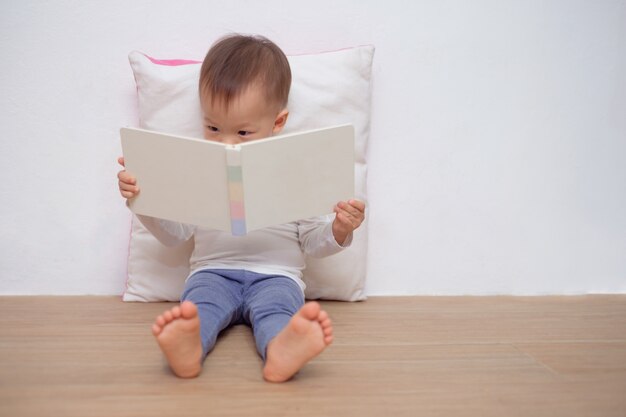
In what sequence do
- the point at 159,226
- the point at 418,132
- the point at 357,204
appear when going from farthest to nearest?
the point at 418,132
the point at 159,226
the point at 357,204

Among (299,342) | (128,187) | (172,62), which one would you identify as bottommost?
(299,342)

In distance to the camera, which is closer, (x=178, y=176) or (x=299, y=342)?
(x=299, y=342)

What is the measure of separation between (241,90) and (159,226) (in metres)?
0.32

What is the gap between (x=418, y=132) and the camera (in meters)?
Answer: 1.51

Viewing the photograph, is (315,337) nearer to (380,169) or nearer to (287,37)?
(380,169)

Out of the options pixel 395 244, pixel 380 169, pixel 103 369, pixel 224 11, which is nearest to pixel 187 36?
pixel 224 11

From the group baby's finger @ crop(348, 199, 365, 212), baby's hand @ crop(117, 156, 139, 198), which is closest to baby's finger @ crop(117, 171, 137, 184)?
baby's hand @ crop(117, 156, 139, 198)

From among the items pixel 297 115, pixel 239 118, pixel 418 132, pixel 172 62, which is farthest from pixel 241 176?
pixel 418 132

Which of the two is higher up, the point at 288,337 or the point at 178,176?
the point at 178,176

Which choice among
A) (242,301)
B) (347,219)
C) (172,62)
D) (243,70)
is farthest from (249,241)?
(172,62)

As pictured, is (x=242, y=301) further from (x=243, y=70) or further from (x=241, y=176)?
(x=243, y=70)

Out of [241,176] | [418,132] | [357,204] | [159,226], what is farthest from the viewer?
[418,132]

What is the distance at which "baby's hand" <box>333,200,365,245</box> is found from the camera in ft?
3.66

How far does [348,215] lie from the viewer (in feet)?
3.70
